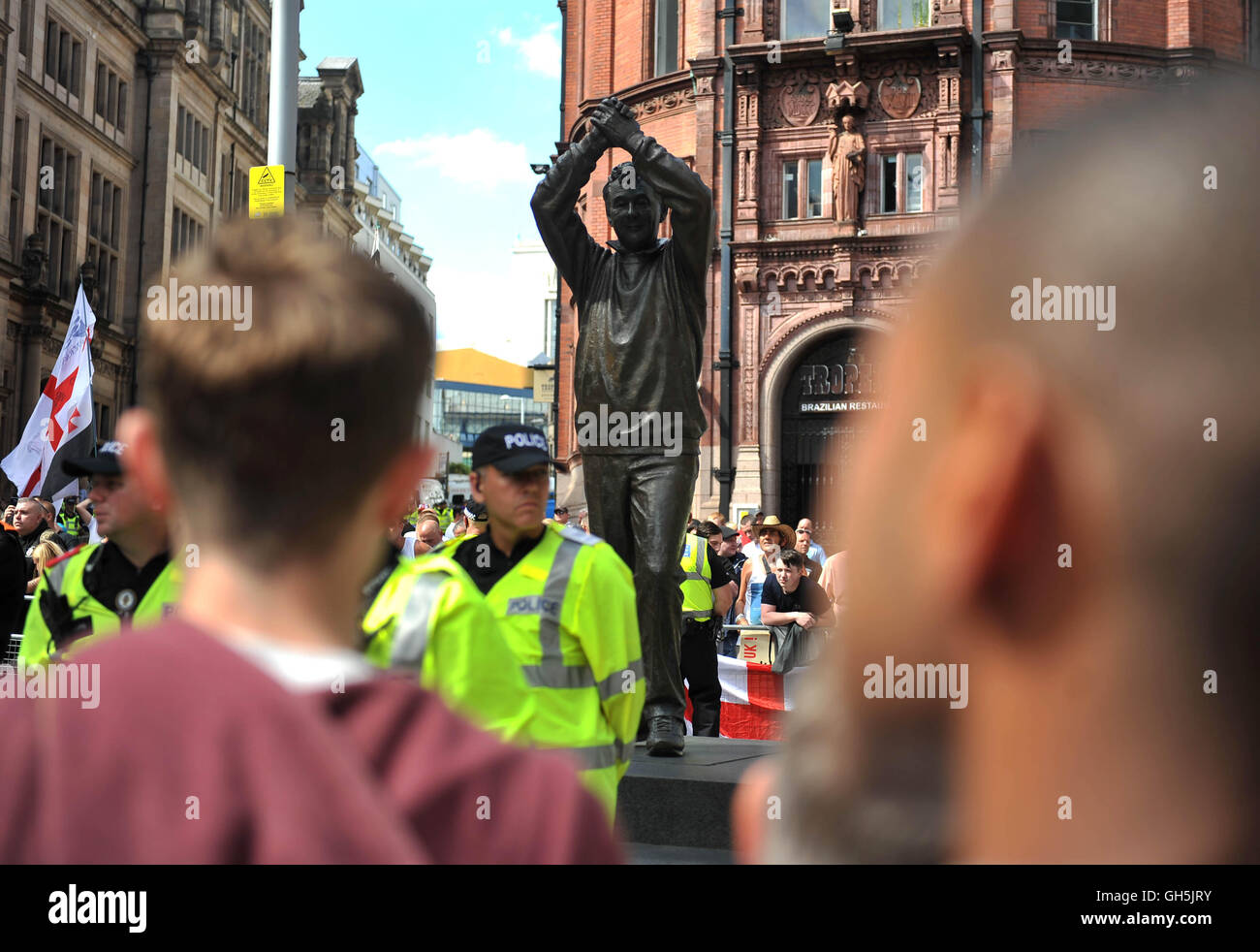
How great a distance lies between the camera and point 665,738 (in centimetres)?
676

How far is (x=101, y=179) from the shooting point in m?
39.0

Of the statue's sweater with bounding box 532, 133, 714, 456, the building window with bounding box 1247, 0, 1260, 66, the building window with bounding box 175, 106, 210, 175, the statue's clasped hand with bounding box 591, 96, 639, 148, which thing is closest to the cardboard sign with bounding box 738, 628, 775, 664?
the statue's sweater with bounding box 532, 133, 714, 456

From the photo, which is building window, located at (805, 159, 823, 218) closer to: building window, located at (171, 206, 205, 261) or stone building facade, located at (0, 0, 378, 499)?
stone building facade, located at (0, 0, 378, 499)

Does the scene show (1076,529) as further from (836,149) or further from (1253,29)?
(1253,29)

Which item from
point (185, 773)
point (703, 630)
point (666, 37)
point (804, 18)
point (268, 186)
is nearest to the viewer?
point (185, 773)

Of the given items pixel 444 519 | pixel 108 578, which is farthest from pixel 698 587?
pixel 444 519

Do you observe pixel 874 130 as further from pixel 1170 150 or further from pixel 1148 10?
pixel 1170 150

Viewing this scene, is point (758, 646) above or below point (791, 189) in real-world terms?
below

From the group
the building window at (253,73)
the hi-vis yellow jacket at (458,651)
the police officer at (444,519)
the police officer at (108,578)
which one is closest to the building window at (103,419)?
the police officer at (444,519)

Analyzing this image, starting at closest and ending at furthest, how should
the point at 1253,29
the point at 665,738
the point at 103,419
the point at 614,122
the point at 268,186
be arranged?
the point at 614,122, the point at 665,738, the point at 268,186, the point at 1253,29, the point at 103,419

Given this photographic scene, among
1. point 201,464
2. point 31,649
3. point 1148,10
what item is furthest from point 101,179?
point 201,464

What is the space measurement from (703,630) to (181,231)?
3699 cm

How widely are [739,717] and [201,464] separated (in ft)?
33.8

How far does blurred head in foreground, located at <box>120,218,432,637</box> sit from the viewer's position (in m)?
1.22
